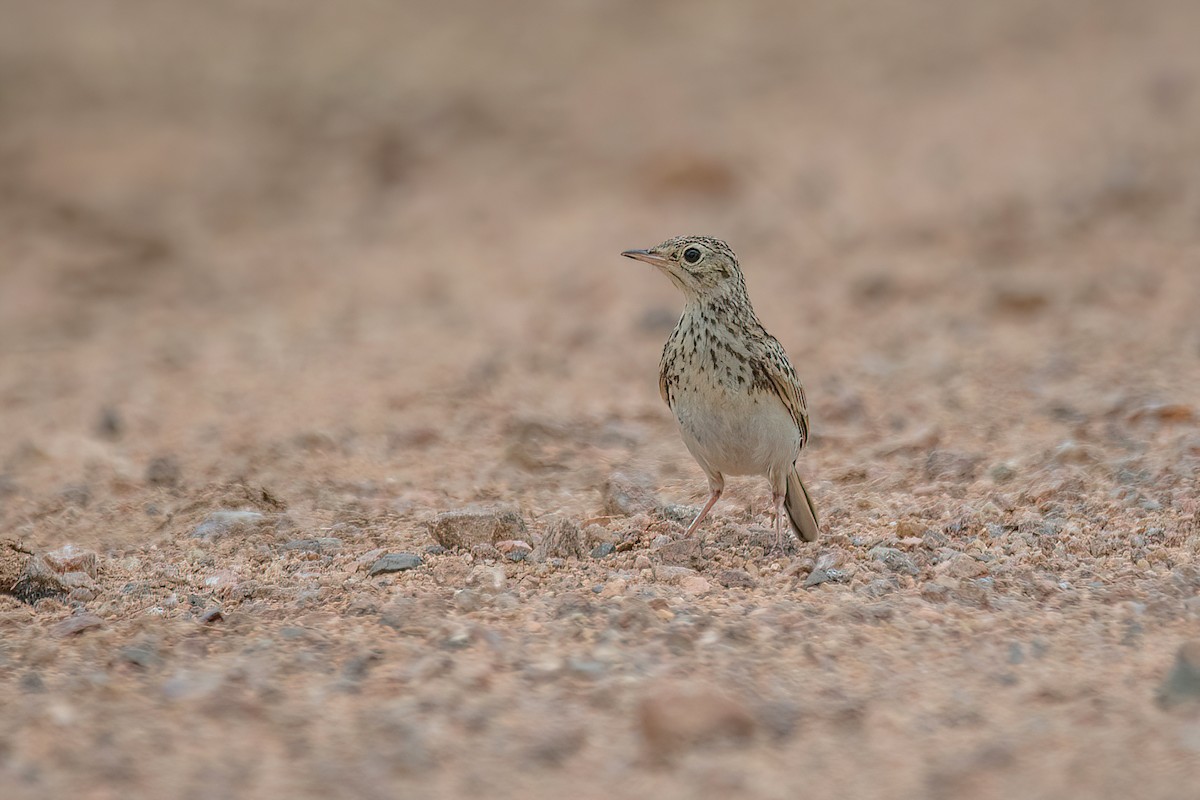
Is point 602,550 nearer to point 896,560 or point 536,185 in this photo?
point 896,560

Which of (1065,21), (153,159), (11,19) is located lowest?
(153,159)

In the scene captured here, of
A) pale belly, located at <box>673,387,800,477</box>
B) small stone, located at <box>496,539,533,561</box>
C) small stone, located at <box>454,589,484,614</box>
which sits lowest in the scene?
small stone, located at <box>454,589,484,614</box>

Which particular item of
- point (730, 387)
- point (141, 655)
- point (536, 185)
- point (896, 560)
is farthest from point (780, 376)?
point (536, 185)

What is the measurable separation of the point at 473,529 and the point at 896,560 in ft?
5.42

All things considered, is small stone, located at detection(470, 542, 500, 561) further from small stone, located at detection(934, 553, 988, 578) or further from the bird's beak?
small stone, located at detection(934, 553, 988, 578)

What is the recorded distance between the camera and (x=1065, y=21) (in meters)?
13.8

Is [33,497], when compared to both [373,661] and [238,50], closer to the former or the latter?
[373,661]

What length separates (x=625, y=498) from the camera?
609cm

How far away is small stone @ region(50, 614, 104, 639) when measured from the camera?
180 inches

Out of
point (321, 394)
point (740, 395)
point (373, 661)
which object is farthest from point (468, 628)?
point (321, 394)

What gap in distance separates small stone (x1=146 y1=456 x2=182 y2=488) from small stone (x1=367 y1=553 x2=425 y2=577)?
192 cm

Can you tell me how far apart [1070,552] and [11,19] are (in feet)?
42.9

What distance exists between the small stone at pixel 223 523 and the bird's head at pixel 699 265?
1.98 metres

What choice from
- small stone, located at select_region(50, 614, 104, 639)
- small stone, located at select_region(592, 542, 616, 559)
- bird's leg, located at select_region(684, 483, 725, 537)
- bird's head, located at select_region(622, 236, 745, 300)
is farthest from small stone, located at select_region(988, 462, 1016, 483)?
small stone, located at select_region(50, 614, 104, 639)
